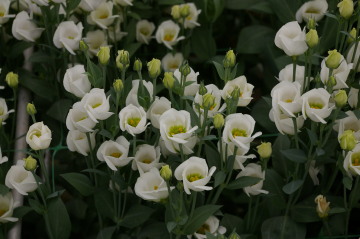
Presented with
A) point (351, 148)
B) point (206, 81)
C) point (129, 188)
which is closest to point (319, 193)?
point (351, 148)

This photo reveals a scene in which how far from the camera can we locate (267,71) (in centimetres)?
137

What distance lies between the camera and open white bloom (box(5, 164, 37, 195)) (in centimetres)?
97

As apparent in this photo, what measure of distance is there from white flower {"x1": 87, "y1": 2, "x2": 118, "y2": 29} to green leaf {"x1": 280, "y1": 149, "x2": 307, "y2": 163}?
0.49 metres

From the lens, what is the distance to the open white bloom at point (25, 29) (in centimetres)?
121

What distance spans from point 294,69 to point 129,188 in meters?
0.32

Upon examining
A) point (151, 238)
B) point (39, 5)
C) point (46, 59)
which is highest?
point (39, 5)

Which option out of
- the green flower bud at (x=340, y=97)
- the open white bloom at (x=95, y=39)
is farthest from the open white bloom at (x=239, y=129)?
the open white bloom at (x=95, y=39)

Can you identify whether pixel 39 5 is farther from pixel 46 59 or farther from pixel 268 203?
pixel 268 203

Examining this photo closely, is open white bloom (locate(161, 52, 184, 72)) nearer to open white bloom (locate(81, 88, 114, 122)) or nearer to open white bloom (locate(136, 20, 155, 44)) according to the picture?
open white bloom (locate(136, 20, 155, 44))

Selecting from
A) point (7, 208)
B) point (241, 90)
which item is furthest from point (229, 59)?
point (7, 208)

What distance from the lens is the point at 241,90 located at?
38.7 inches

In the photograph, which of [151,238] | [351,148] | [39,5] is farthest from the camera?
[39,5]

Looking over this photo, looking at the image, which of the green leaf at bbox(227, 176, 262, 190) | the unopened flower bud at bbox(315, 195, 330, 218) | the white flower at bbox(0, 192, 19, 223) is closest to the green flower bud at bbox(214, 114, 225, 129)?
the green leaf at bbox(227, 176, 262, 190)

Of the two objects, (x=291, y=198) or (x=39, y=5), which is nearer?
(x=291, y=198)
